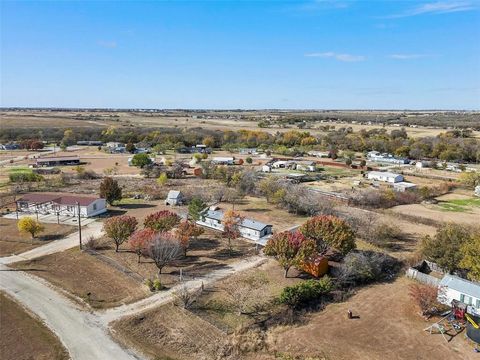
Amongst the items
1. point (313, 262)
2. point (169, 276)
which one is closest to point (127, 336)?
point (169, 276)

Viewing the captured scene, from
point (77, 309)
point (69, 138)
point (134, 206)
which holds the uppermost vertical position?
point (69, 138)

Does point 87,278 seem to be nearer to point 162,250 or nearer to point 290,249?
point 162,250

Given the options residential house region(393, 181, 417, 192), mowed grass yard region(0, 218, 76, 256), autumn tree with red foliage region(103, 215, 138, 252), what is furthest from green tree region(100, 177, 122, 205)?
residential house region(393, 181, 417, 192)

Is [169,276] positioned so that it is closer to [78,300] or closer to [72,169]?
[78,300]

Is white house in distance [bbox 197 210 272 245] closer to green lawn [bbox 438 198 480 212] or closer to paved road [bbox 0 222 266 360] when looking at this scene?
paved road [bbox 0 222 266 360]

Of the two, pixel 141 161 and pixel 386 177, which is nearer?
pixel 386 177

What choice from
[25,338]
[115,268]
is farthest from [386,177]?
[25,338]

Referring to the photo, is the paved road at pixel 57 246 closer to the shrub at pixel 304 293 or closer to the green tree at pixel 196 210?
the green tree at pixel 196 210
